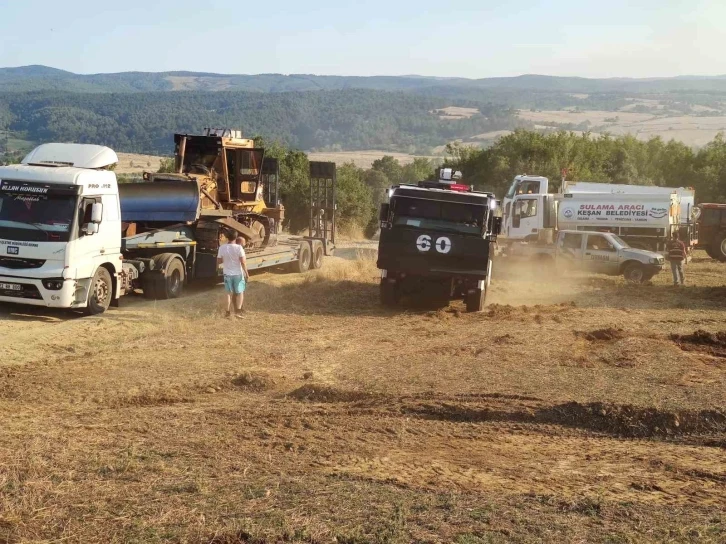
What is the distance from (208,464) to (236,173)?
15.3 meters

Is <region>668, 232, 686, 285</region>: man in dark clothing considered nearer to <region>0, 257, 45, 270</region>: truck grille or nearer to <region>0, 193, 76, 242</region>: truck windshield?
<region>0, 193, 76, 242</region>: truck windshield

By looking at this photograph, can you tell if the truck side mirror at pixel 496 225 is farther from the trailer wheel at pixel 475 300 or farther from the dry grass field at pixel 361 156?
the dry grass field at pixel 361 156

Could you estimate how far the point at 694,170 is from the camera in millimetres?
53938

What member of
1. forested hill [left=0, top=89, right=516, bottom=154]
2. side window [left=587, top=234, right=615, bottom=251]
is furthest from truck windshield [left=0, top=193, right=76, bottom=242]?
forested hill [left=0, top=89, right=516, bottom=154]

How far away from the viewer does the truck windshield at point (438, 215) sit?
17281mm

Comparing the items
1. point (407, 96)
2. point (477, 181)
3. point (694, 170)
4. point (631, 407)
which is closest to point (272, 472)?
point (631, 407)

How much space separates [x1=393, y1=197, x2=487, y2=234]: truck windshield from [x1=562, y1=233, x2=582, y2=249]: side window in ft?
28.1

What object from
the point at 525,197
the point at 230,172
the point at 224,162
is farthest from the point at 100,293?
the point at 525,197

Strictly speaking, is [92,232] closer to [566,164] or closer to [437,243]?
[437,243]

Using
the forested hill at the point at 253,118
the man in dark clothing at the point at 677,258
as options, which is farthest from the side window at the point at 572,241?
the forested hill at the point at 253,118

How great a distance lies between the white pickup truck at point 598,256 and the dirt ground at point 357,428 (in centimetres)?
773

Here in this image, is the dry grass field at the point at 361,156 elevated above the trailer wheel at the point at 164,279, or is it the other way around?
the dry grass field at the point at 361,156

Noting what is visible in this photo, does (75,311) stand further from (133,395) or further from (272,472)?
(272,472)

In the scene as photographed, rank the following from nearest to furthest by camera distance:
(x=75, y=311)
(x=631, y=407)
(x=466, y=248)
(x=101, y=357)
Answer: (x=631, y=407), (x=101, y=357), (x=75, y=311), (x=466, y=248)
